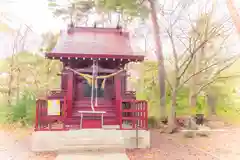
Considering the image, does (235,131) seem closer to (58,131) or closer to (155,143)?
(155,143)

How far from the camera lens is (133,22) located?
504 centimetres

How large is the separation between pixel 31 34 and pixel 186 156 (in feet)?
11.2

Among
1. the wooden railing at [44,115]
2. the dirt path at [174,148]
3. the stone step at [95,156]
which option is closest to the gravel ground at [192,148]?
the dirt path at [174,148]

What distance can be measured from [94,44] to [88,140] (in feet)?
5.12

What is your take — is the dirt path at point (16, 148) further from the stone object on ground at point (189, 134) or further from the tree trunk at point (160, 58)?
the tree trunk at point (160, 58)

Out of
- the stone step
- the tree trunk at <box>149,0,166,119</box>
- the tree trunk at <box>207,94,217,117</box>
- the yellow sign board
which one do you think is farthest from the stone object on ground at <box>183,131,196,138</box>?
the yellow sign board

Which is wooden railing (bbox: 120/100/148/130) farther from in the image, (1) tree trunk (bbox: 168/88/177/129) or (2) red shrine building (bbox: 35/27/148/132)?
(1) tree trunk (bbox: 168/88/177/129)

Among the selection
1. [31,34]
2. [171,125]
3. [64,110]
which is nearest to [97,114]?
[64,110]

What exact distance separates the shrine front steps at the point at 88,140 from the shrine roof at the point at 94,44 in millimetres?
1154

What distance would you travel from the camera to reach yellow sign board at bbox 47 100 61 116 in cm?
343

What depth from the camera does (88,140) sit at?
11.2ft

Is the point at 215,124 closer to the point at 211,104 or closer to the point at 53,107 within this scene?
the point at 211,104

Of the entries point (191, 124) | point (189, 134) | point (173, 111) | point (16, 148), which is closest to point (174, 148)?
point (189, 134)

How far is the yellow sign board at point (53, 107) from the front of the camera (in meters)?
3.43
